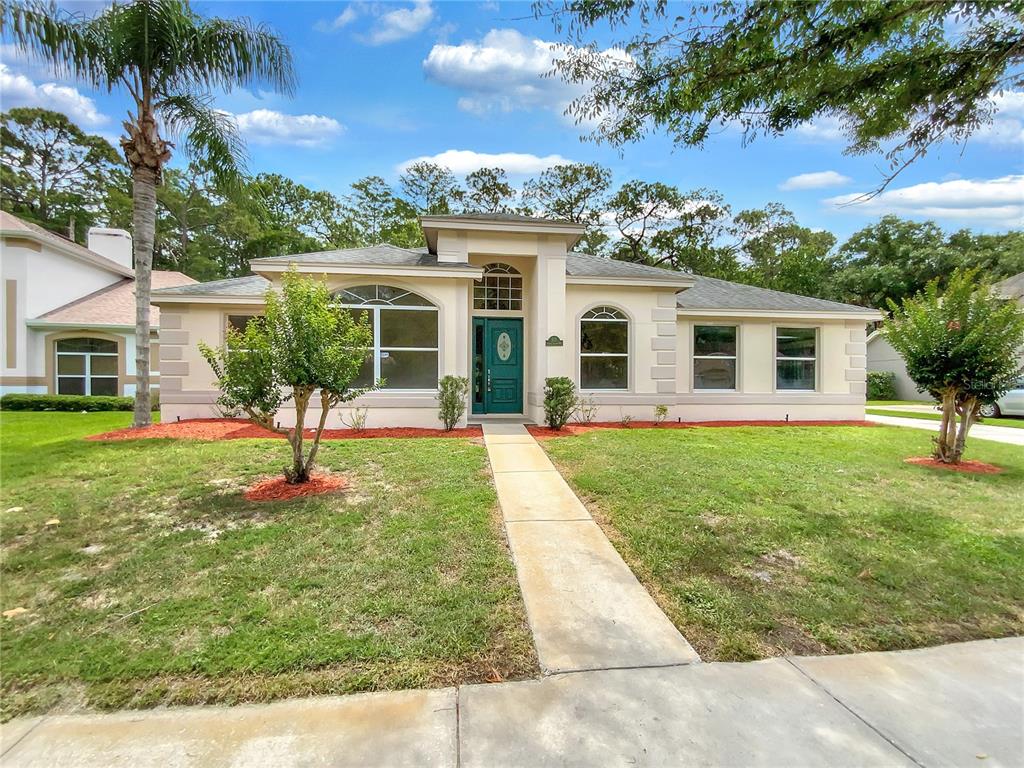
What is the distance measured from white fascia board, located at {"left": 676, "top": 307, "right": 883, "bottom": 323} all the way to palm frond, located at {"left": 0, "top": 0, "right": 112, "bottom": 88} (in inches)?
541

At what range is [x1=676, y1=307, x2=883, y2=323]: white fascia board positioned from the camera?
1225 cm

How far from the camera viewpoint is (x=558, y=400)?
10.1m

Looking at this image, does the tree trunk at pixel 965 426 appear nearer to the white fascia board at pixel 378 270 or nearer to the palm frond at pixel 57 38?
the white fascia board at pixel 378 270

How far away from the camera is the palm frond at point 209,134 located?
9.88 meters

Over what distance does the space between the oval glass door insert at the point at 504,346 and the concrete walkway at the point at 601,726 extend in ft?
32.5

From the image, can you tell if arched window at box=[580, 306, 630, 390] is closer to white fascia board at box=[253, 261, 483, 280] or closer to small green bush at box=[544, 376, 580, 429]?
small green bush at box=[544, 376, 580, 429]

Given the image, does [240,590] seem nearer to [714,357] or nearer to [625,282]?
[625,282]

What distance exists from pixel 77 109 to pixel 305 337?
34.8 ft

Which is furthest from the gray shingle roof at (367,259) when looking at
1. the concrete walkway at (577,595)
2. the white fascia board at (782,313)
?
the concrete walkway at (577,595)

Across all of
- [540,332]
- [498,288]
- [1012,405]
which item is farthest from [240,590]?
[1012,405]

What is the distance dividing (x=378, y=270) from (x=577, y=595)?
28.0 ft

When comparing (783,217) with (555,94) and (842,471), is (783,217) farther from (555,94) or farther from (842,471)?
(555,94)

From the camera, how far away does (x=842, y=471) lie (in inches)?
272

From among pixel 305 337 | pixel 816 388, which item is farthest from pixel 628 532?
pixel 816 388
